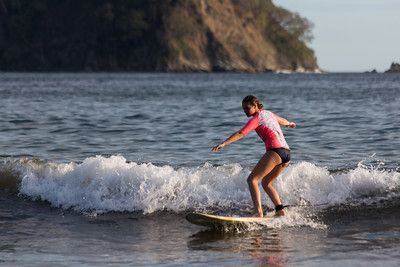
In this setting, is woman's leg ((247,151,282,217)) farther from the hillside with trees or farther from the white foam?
the hillside with trees

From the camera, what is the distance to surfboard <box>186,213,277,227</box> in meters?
8.89

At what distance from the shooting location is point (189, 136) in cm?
1883

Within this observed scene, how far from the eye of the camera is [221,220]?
29.2 ft

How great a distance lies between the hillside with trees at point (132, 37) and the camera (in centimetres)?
14862

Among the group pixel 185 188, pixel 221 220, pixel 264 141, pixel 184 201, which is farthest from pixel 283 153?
pixel 185 188

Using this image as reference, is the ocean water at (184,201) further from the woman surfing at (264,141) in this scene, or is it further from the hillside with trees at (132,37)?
the hillside with trees at (132,37)

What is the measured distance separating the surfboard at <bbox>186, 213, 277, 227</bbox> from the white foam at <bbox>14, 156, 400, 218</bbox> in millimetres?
1627

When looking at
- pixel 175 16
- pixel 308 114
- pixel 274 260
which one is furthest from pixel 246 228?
pixel 175 16

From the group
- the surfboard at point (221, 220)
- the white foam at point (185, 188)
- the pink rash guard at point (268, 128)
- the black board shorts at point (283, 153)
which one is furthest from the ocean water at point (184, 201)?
the pink rash guard at point (268, 128)

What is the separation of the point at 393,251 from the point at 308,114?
20.1 m

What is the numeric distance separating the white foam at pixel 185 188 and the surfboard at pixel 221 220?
5.34ft

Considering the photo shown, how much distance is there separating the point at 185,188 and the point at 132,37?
14590 centimetres

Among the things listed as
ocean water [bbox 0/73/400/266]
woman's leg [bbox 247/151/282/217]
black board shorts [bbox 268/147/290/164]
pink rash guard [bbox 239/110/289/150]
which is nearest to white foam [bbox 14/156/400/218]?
ocean water [bbox 0/73/400/266]

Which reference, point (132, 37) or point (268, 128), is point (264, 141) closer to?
point (268, 128)
